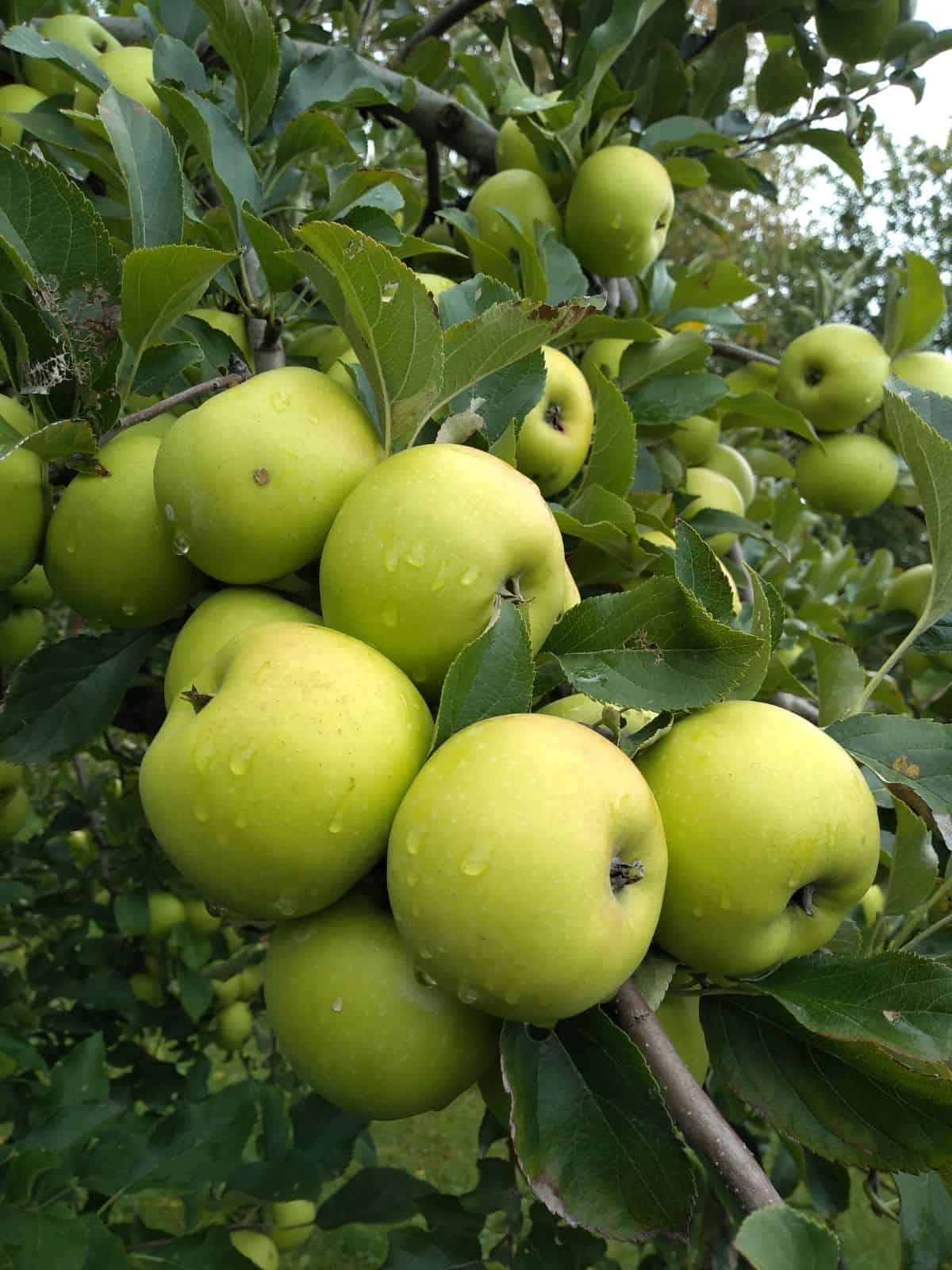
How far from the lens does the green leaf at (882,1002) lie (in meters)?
0.76

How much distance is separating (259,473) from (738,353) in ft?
4.90

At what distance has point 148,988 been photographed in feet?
8.18

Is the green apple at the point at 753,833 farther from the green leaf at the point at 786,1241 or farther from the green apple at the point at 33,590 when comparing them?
the green apple at the point at 33,590

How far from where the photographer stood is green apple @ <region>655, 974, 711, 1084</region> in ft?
3.12

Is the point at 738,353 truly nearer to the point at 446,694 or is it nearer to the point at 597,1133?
→ the point at 446,694

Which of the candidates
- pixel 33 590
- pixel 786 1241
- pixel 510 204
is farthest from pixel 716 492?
pixel 786 1241

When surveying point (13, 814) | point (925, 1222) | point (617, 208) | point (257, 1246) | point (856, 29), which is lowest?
point (257, 1246)

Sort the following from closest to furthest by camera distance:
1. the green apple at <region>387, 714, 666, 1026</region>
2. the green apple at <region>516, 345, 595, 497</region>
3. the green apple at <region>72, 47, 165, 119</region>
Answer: the green apple at <region>387, 714, 666, 1026</region>, the green apple at <region>516, 345, 595, 497</region>, the green apple at <region>72, 47, 165, 119</region>

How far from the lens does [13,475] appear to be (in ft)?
3.10

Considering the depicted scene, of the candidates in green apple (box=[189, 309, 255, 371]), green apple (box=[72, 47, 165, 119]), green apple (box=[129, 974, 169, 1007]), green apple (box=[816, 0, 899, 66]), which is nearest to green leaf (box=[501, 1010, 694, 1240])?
green apple (box=[189, 309, 255, 371])

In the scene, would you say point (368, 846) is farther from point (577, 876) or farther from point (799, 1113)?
point (799, 1113)

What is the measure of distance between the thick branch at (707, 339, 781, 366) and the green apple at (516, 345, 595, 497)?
0.80 m

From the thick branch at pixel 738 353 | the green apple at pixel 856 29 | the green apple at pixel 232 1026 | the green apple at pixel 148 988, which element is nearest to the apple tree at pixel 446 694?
the thick branch at pixel 738 353

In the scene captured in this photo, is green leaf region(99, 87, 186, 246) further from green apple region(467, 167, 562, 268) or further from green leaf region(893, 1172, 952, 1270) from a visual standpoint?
green leaf region(893, 1172, 952, 1270)
